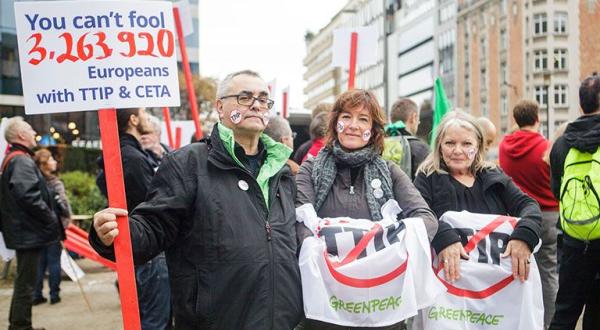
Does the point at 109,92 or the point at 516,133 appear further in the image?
the point at 516,133

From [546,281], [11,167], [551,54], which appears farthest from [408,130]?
[551,54]

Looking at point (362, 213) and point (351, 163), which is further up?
point (351, 163)

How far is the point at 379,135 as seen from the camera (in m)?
3.54

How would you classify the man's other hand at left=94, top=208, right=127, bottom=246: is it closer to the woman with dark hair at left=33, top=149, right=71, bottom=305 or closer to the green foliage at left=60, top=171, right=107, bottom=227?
the woman with dark hair at left=33, top=149, right=71, bottom=305

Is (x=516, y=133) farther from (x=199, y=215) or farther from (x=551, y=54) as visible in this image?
(x=551, y=54)

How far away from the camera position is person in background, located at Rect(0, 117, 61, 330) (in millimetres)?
6207

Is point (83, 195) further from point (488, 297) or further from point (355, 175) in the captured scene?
point (488, 297)

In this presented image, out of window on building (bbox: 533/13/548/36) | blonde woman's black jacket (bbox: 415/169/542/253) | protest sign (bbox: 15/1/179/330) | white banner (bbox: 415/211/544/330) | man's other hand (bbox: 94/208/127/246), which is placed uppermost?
window on building (bbox: 533/13/548/36)

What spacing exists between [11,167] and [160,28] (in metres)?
4.03

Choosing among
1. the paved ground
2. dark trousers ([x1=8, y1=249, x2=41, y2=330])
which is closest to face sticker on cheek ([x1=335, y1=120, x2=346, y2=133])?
dark trousers ([x1=8, y1=249, x2=41, y2=330])

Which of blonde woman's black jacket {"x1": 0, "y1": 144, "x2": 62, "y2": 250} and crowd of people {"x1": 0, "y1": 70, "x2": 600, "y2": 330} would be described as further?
blonde woman's black jacket {"x1": 0, "y1": 144, "x2": 62, "y2": 250}

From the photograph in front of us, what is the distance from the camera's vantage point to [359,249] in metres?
3.11

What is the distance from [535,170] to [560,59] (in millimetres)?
59125

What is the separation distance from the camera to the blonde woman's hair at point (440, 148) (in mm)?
3865
